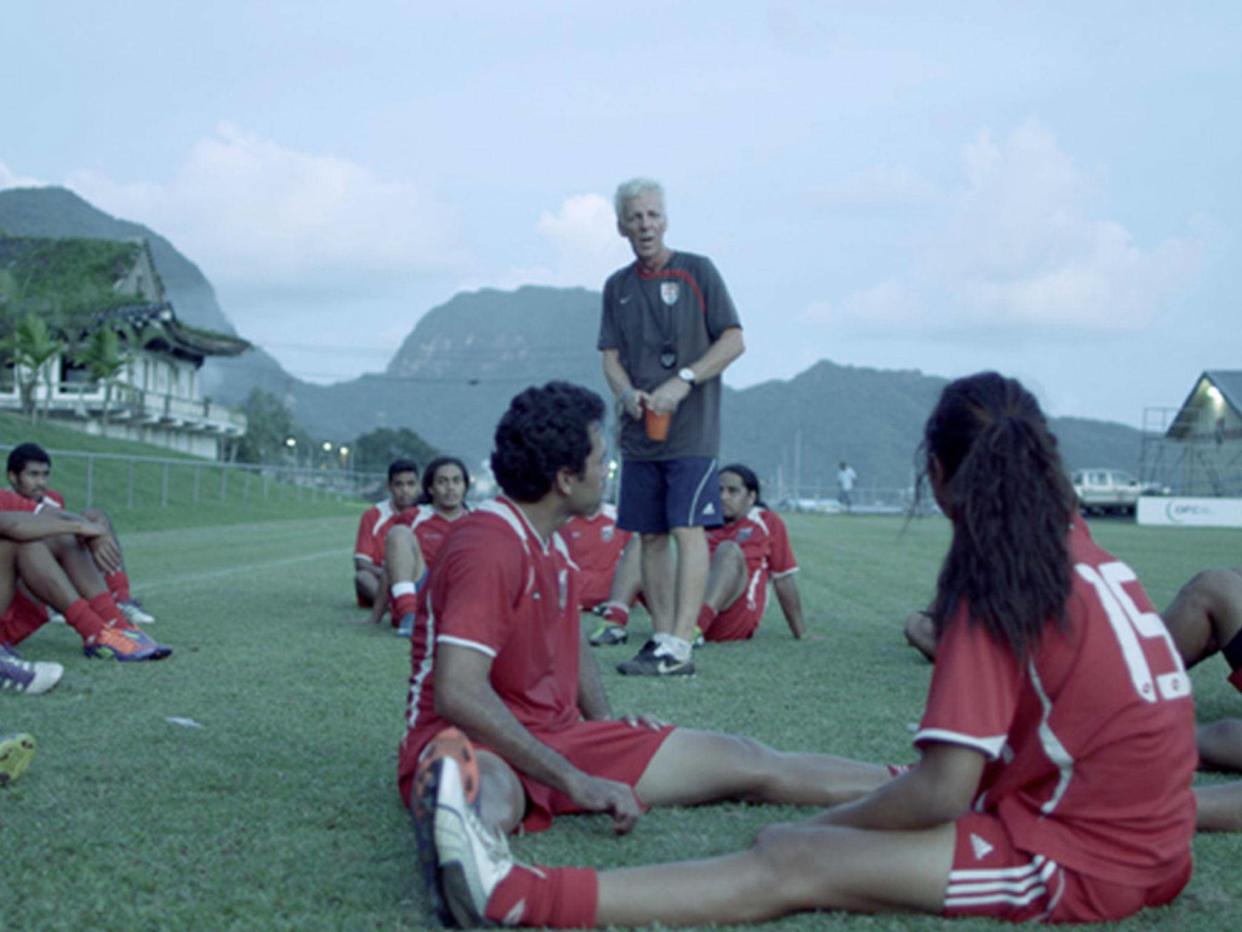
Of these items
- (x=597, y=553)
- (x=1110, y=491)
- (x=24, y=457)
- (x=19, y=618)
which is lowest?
(x=19, y=618)

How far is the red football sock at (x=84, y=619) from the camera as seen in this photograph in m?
5.88

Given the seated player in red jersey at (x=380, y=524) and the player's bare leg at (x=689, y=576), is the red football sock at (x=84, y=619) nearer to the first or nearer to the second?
the player's bare leg at (x=689, y=576)

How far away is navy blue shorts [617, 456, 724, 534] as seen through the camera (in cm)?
600

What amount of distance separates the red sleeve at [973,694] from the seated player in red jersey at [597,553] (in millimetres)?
6621

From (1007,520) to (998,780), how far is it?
0.52m

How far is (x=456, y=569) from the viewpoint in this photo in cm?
301

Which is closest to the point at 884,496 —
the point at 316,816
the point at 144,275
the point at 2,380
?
the point at 144,275

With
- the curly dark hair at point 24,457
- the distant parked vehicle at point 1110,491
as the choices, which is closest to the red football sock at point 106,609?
the curly dark hair at point 24,457

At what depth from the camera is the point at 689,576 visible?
588 cm

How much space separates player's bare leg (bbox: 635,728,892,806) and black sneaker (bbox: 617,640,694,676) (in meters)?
2.35

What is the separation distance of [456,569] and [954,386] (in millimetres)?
1200

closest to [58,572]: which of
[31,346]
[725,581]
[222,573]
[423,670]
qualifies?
[423,670]

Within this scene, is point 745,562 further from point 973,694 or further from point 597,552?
point 973,694

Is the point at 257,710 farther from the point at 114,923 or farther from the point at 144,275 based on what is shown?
the point at 144,275
